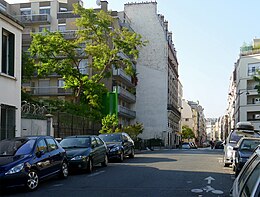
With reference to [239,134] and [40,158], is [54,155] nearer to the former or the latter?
[40,158]

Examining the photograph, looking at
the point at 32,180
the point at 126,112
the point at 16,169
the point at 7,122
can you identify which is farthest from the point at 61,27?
the point at 16,169

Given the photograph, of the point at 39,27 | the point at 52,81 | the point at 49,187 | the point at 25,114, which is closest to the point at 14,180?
the point at 49,187

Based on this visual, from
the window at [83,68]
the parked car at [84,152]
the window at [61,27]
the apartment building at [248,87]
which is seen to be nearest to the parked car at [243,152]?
the parked car at [84,152]

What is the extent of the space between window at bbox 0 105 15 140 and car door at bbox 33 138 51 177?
753 cm

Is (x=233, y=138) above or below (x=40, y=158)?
above

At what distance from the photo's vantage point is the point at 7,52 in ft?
69.5

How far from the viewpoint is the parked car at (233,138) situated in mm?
18953

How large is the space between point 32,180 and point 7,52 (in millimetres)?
11059

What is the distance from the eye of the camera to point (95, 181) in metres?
13.6

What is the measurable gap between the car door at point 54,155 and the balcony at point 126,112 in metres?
45.3

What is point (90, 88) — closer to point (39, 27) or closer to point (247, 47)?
point (39, 27)

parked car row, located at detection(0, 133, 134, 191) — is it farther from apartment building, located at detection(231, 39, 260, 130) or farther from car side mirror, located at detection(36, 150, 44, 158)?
apartment building, located at detection(231, 39, 260, 130)

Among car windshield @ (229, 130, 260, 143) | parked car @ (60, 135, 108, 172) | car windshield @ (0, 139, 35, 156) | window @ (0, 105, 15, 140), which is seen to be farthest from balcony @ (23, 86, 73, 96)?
car windshield @ (0, 139, 35, 156)

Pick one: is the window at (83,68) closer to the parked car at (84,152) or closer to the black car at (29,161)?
the parked car at (84,152)
